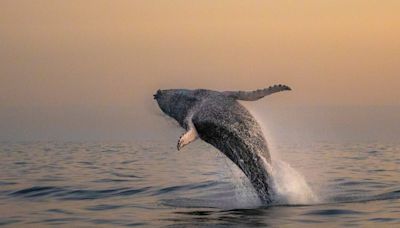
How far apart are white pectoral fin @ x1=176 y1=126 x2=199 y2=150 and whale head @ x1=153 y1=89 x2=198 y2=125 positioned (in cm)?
103

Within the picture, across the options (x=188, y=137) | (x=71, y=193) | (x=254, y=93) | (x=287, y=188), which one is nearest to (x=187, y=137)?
(x=188, y=137)

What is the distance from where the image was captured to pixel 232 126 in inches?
772

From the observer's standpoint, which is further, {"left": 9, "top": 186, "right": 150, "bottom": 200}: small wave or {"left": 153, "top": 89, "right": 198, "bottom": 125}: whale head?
{"left": 9, "top": 186, "right": 150, "bottom": 200}: small wave

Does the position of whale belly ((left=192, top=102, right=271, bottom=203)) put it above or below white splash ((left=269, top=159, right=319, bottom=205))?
above

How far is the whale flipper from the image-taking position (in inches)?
725

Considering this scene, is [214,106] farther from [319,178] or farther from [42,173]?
[42,173]

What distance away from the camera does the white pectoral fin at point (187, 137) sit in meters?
18.4

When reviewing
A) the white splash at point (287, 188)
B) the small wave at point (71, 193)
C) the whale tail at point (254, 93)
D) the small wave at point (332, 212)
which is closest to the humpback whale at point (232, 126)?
the whale tail at point (254, 93)

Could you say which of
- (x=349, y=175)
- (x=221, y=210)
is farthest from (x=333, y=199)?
(x=349, y=175)

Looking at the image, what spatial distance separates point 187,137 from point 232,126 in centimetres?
152

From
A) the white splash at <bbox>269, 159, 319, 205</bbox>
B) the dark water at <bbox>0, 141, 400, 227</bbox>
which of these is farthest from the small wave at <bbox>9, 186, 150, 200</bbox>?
the white splash at <bbox>269, 159, 319, 205</bbox>

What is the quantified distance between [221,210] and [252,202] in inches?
58.0

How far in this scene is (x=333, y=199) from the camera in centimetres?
2161

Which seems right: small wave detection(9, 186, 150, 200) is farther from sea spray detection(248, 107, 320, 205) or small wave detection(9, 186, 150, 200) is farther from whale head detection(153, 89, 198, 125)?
sea spray detection(248, 107, 320, 205)
